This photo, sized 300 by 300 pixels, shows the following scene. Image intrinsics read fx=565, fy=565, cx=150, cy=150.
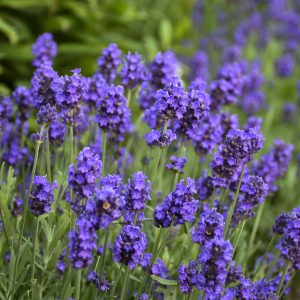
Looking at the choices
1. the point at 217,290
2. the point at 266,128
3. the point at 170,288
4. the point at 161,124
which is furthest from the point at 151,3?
the point at 217,290

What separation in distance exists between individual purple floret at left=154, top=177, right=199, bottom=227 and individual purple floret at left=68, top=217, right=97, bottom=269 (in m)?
0.42

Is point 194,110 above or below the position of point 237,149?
above

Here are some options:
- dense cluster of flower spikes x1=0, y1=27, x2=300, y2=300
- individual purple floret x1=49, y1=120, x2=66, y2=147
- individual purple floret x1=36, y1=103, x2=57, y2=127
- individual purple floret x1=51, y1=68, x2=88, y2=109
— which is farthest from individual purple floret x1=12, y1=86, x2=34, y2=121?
individual purple floret x1=36, y1=103, x2=57, y2=127

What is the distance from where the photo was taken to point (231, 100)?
388 cm

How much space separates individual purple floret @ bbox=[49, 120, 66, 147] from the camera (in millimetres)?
3156

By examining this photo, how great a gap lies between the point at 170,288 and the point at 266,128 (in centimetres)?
302

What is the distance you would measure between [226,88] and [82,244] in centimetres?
202

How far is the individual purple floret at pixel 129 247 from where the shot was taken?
87.0 inches

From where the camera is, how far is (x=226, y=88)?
376 centimetres

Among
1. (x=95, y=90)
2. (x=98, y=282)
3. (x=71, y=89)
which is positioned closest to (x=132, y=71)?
(x=95, y=90)

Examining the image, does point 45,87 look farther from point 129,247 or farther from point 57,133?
point 129,247

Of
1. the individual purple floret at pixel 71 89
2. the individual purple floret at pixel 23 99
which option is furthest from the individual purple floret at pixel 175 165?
the individual purple floret at pixel 23 99

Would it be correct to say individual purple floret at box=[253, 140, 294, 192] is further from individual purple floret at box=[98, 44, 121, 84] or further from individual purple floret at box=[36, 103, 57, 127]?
individual purple floret at box=[36, 103, 57, 127]

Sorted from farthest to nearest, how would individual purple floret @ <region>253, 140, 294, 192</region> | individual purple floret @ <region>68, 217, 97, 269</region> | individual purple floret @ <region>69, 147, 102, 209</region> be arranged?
individual purple floret @ <region>253, 140, 294, 192</region> → individual purple floret @ <region>69, 147, 102, 209</region> → individual purple floret @ <region>68, 217, 97, 269</region>
